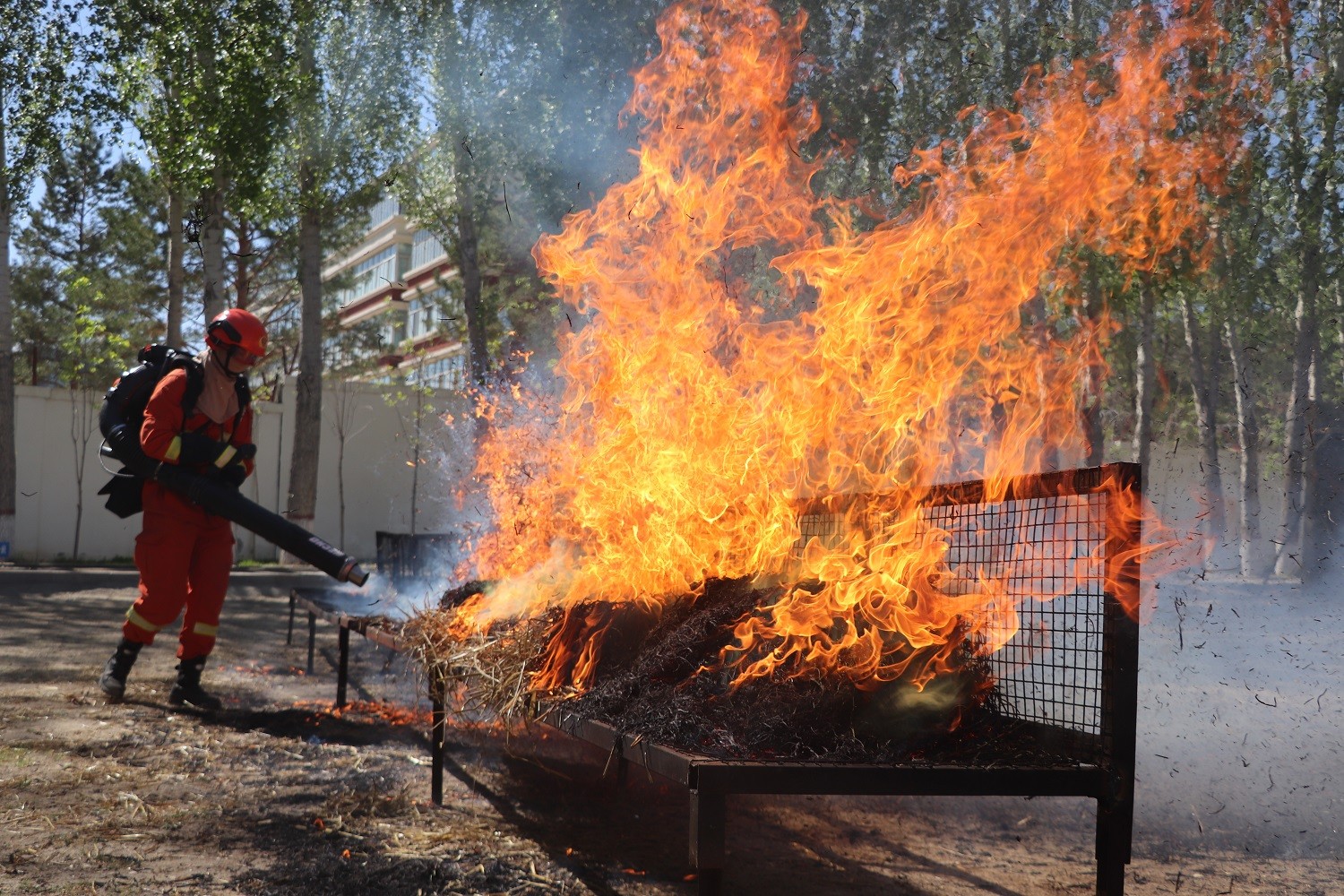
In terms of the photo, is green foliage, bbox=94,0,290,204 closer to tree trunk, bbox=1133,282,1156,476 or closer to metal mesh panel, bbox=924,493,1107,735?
tree trunk, bbox=1133,282,1156,476

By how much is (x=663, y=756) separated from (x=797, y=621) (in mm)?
792

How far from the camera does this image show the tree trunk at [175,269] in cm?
1909

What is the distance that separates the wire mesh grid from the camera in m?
3.13

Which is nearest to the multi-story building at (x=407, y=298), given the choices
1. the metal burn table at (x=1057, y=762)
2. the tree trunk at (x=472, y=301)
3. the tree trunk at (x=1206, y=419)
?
the tree trunk at (x=472, y=301)

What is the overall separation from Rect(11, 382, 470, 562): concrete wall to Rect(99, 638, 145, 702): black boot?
1397 cm

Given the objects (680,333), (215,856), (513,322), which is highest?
(513,322)

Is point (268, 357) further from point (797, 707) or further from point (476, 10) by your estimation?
point (797, 707)

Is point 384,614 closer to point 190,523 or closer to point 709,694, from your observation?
point 190,523

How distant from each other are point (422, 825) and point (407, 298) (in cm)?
4566

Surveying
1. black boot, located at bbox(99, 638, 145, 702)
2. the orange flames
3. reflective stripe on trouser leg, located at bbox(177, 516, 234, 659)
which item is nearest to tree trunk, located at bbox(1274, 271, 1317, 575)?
the orange flames

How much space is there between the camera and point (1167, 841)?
169 inches

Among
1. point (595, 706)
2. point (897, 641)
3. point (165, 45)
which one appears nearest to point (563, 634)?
point (595, 706)

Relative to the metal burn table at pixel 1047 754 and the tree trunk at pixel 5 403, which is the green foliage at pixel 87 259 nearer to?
the tree trunk at pixel 5 403

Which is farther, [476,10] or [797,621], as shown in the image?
[476,10]
